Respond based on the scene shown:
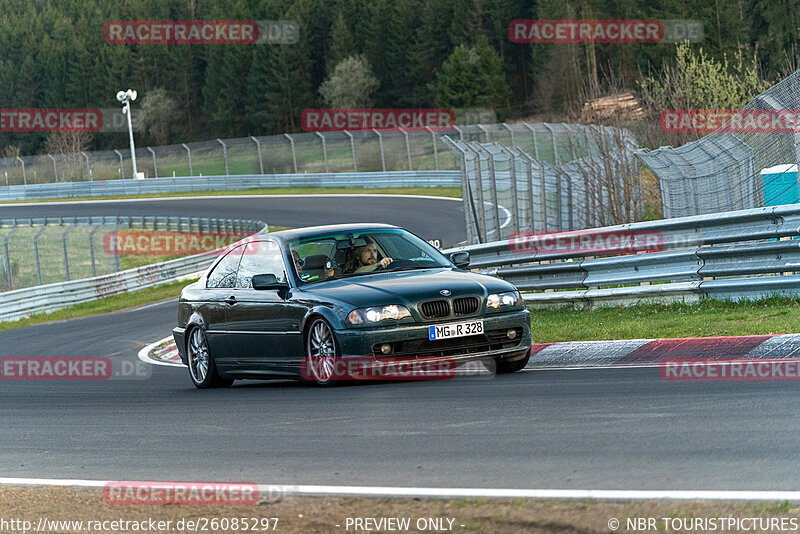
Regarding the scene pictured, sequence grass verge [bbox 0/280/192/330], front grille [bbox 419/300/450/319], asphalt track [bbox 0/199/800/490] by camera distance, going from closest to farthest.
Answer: asphalt track [bbox 0/199/800/490]
front grille [bbox 419/300/450/319]
grass verge [bbox 0/280/192/330]

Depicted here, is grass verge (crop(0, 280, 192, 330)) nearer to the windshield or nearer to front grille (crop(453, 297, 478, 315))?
the windshield

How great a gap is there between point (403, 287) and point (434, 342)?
1.93 feet

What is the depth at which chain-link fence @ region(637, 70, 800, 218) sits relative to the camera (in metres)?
14.4

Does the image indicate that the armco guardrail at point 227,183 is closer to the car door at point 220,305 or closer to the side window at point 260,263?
the car door at point 220,305

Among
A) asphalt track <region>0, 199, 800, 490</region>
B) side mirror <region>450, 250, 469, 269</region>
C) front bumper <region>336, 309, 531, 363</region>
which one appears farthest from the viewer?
side mirror <region>450, 250, 469, 269</region>

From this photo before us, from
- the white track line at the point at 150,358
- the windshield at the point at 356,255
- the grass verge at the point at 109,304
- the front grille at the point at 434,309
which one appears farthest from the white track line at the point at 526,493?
the grass verge at the point at 109,304

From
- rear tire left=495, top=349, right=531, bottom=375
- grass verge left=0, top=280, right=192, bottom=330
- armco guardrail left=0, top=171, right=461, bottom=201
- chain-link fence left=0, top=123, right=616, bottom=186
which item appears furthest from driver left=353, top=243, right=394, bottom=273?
armco guardrail left=0, top=171, right=461, bottom=201

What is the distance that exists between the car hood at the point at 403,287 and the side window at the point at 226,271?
1.53 meters

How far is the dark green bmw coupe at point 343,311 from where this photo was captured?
9242 mm

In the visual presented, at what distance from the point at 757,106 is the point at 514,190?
19.9 ft

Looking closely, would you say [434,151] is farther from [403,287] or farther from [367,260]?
[403,287]

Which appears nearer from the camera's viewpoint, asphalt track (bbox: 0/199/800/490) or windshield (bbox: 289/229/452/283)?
asphalt track (bbox: 0/199/800/490)

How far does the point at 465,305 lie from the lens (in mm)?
9398

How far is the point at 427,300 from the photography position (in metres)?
9.29
